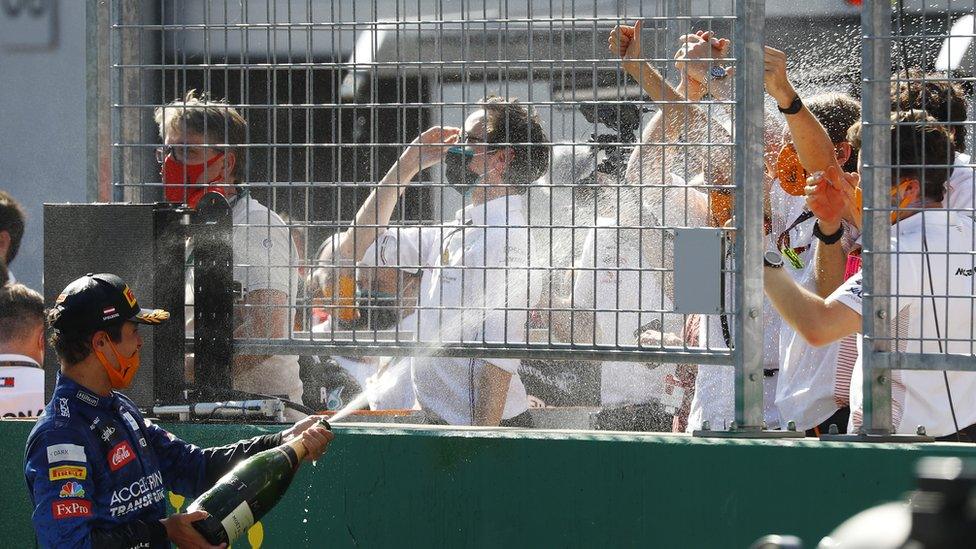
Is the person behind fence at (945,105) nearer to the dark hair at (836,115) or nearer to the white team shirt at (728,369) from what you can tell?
the white team shirt at (728,369)

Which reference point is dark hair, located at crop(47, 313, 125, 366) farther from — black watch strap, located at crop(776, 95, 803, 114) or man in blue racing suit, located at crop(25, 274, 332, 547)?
black watch strap, located at crop(776, 95, 803, 114)

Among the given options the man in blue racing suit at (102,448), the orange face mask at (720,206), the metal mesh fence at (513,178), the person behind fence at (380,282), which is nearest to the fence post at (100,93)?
the metal mesh fence at (513,178)

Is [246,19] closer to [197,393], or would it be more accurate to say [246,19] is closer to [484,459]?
[197,393]

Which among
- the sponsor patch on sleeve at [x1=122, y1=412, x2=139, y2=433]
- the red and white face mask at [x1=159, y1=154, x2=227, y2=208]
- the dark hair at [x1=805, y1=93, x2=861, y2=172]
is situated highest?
the dark hair at [x1=805, y1=93, x2=861, y2=172]

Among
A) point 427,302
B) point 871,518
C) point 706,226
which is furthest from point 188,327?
point 871,518

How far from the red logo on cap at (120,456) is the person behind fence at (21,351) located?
280 centimetres

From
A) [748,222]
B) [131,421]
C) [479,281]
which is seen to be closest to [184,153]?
[479,281]

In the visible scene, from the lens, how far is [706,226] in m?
4.56

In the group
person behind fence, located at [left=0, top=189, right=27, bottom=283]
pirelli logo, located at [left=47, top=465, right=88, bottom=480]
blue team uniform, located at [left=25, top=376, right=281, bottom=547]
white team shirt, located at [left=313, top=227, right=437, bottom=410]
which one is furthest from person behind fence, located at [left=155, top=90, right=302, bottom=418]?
person behind fence, located at [left=0, top=189, right=27, bottom=283]

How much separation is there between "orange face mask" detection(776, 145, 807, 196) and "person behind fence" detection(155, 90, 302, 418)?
1950 mm

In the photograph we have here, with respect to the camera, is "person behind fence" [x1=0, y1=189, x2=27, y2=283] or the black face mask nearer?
the black face mask

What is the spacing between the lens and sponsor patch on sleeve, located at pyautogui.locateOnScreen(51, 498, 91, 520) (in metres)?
3.62

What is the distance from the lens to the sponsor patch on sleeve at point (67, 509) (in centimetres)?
362

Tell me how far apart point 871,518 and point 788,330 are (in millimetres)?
3606
